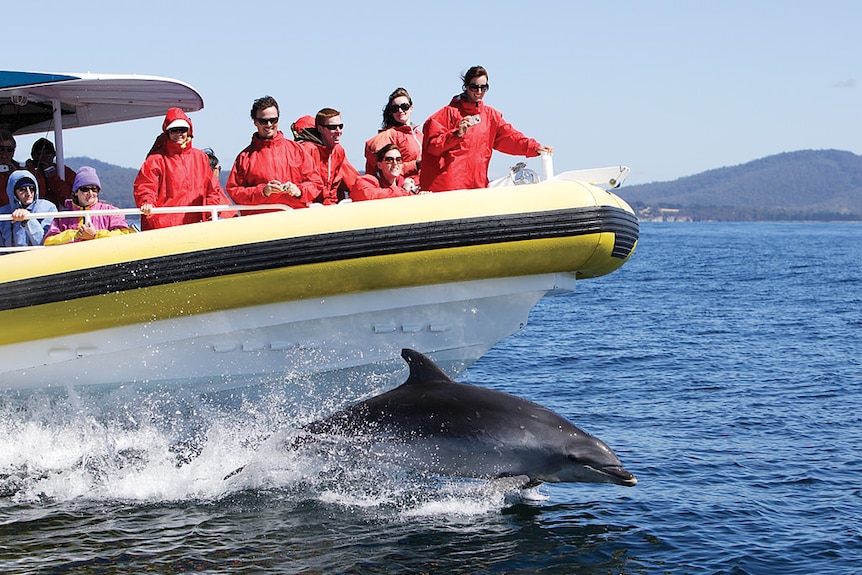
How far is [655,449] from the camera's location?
9.69 m

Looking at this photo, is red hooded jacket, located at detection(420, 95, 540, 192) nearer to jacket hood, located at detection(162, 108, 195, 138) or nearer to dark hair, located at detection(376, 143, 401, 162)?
dark hair, located at detection(376, 143, 401, 162)

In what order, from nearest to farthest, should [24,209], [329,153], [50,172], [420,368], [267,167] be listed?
[420,368] < [267,167] < [24,209] < [329,153] < [50,172]

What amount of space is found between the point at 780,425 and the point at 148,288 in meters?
6.62

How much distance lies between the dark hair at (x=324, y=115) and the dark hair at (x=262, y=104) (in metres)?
0.42

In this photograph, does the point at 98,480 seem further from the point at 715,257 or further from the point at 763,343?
the point at 715,257

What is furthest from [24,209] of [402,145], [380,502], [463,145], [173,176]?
[380,502]

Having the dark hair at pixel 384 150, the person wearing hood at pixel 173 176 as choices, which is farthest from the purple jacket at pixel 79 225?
the dark hair at pixel 384 150

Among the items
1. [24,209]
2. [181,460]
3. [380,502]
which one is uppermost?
[24,209]

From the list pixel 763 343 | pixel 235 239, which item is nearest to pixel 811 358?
pixel 763 343

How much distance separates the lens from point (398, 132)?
855cm

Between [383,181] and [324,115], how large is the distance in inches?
26.8

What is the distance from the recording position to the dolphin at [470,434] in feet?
20.7

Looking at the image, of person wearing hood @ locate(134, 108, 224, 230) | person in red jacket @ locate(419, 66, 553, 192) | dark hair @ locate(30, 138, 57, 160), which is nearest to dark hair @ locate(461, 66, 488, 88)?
person in red jacket @ locate(419, 66, 553, 192)

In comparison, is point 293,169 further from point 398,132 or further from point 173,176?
point 398,132
